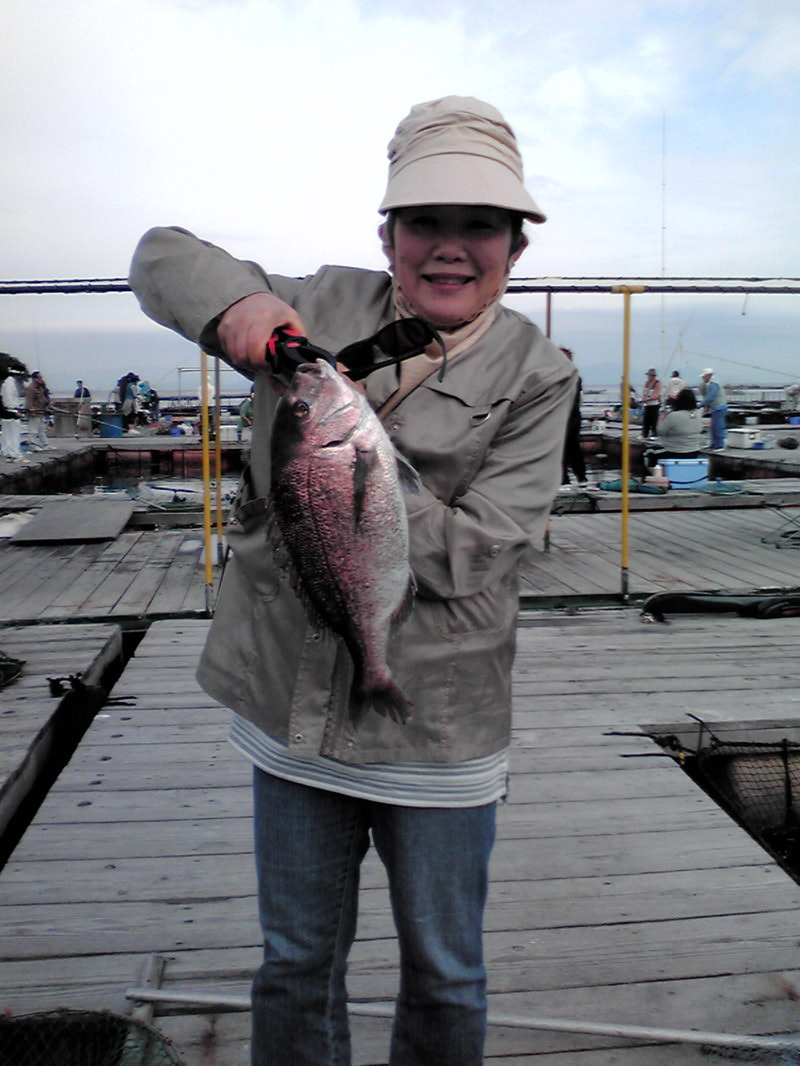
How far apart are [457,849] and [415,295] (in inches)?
43.8

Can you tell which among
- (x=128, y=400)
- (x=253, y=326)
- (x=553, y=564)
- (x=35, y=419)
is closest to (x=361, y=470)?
(x=253, y=326)

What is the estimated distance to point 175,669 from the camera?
5102 mm

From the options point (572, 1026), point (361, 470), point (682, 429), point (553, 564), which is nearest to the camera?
point (361, 470)

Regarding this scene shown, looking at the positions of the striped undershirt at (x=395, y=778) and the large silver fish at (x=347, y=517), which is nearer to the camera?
the large silver fish at (x=347, y=517)

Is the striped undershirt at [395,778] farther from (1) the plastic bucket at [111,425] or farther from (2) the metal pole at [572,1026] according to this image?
(1) the plastic bucket at [111,425]

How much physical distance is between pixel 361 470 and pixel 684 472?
41.0 ft

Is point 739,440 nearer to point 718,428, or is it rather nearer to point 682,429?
point 718,428

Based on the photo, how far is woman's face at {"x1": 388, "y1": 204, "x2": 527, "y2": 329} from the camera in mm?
1664

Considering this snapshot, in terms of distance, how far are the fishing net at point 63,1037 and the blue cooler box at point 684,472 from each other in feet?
40.1

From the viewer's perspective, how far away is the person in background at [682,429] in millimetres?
13547

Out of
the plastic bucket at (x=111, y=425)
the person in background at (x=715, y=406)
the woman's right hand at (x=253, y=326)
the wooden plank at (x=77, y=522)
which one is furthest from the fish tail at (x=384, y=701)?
the plastic bucket at (x=111, y=425)

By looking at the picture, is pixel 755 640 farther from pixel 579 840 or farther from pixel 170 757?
pixel 170 757

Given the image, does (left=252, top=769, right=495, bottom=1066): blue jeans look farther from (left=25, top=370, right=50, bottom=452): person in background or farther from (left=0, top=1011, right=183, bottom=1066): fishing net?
(left=25, top=370, right=50, bottom=452): person in background

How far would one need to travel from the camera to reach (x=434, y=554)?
1.60 metres
